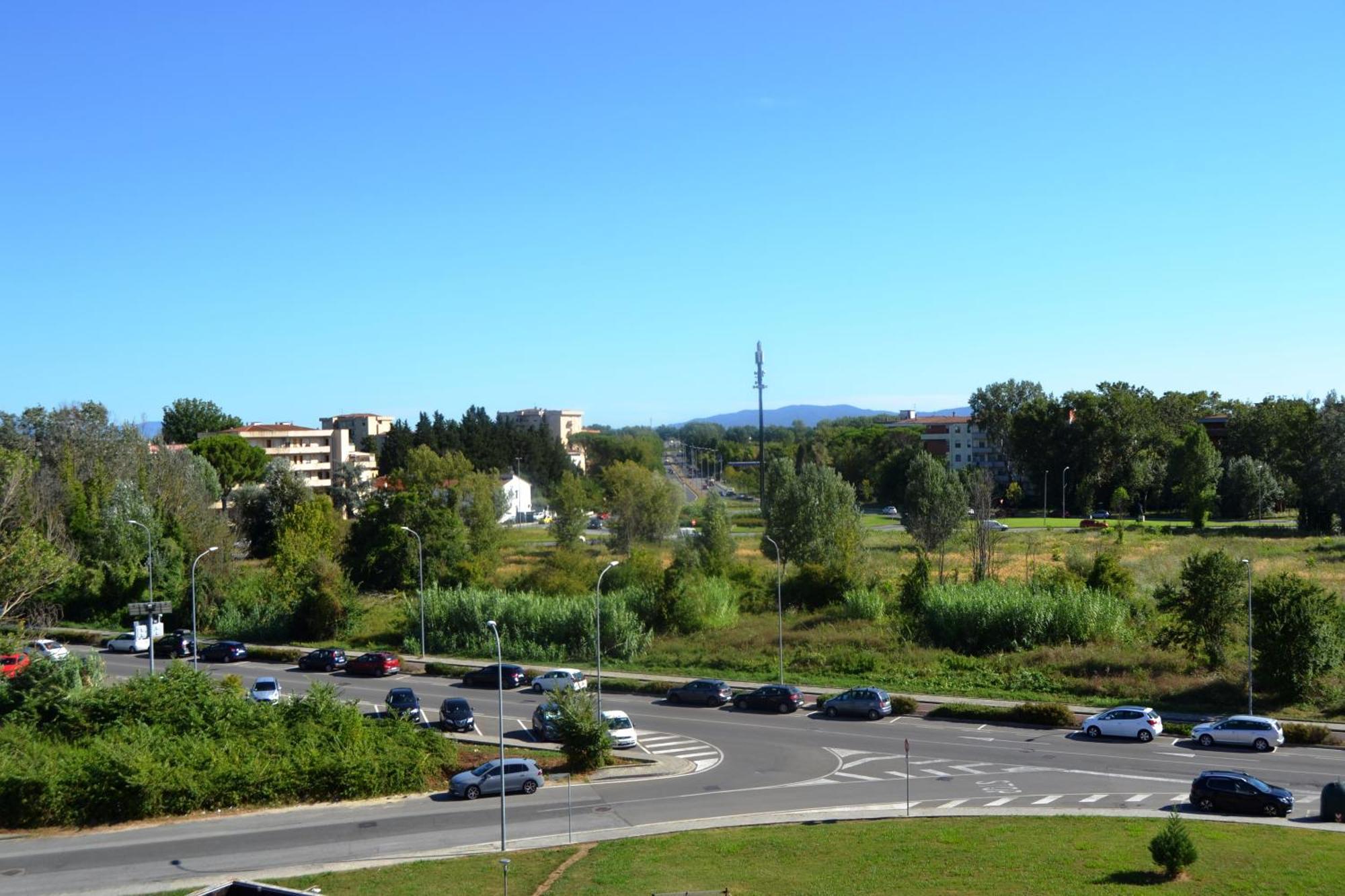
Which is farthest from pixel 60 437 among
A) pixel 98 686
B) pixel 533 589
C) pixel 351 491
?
pixel 98 686

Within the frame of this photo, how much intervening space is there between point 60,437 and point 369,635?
3825 cm

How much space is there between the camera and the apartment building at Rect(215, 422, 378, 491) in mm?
121688

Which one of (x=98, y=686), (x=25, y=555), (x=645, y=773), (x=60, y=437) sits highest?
(x=60, y=437)

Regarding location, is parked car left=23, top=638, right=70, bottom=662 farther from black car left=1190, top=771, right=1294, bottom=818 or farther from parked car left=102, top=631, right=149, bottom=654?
black car left=1190, top=771, right=1294, bottom=818

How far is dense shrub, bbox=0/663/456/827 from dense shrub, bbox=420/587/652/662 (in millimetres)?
21551

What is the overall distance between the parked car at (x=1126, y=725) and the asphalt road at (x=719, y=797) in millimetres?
436

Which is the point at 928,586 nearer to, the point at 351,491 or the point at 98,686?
the point at 98,686

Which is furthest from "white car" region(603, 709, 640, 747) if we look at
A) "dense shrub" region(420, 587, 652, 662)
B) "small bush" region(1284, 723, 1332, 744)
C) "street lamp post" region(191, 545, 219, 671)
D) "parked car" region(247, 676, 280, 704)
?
"small bush" region(1284, 723, 1332, 744)

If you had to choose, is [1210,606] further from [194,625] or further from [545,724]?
[194,625]

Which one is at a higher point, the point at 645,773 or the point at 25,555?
the point at 25,555

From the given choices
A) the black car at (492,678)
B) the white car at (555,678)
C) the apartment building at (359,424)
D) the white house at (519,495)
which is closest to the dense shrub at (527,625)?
the black car at (492,678)

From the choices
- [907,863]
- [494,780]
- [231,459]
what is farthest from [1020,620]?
[231,459]

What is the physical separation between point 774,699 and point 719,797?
508 inches

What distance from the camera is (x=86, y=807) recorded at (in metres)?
28.4
